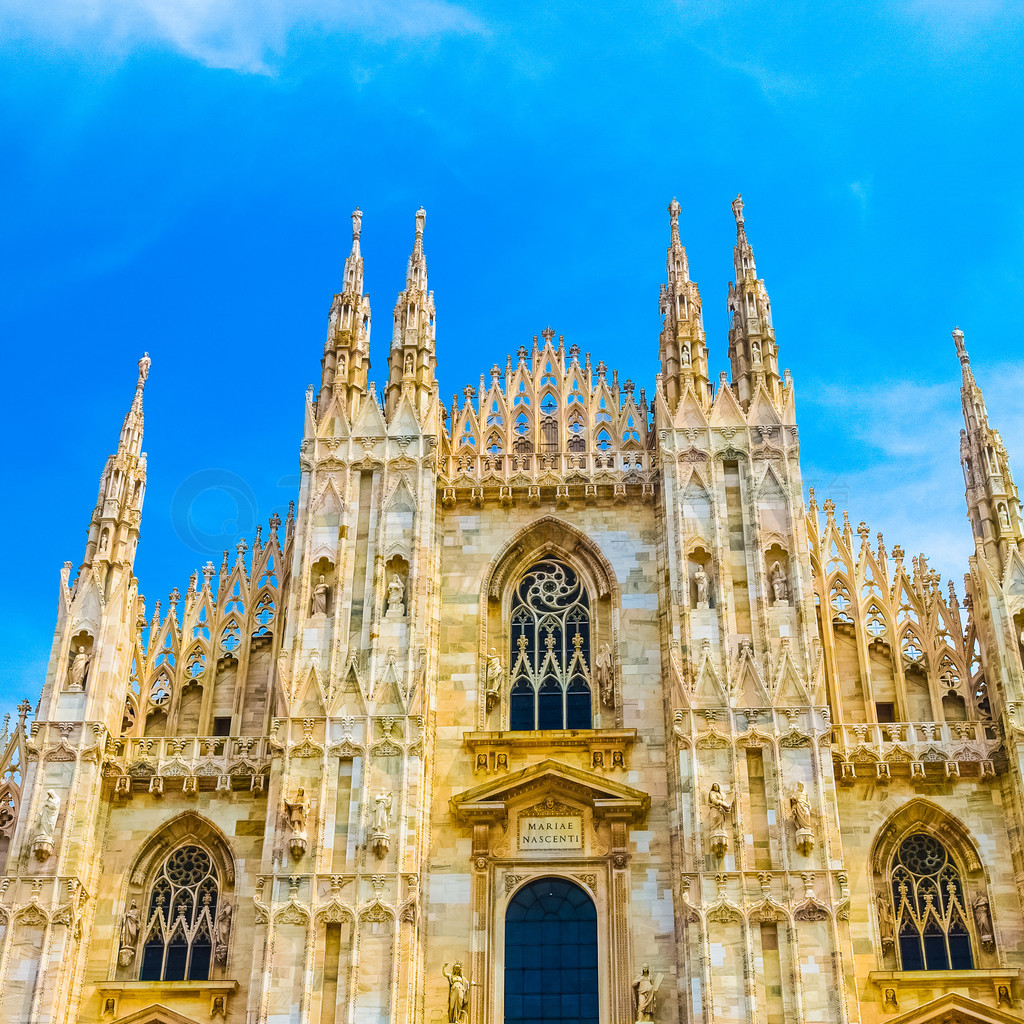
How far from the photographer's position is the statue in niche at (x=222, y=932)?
22922 millimetres

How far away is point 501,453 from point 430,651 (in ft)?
15.4

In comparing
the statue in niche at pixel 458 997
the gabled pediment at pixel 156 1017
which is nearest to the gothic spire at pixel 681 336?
the statue in niche at pixel 458 997

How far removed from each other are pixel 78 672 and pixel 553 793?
8428 mm

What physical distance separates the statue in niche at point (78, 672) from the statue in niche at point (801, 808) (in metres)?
12.1

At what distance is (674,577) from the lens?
80.8 ft

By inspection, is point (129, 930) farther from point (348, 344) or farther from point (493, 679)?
point (348, 344)

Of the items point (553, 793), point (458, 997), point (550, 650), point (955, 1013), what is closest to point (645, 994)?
point (458, 997)

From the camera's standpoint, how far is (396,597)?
24.7 m

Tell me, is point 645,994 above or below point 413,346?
below

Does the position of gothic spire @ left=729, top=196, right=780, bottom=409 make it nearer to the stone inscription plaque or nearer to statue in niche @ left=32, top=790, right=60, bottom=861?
the stone inscription plaque

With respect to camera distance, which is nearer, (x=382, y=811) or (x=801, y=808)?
(x=801, y=808)

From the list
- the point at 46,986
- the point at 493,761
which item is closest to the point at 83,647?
the point at 46,986

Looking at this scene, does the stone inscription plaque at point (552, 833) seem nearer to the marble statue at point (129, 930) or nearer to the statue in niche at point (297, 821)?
the statue in niche at point (297, 821)

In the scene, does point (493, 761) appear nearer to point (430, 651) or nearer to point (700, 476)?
point (430, 651)
